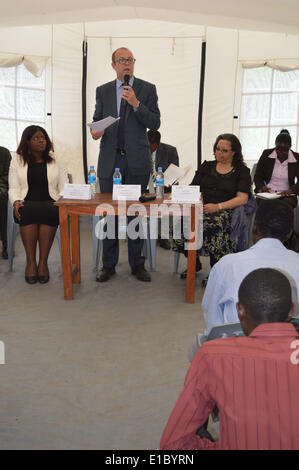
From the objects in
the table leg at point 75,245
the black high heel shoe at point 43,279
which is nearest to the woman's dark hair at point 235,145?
the table leg at point 75,245

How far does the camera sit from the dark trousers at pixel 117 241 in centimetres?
382

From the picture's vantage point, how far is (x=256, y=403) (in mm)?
1122

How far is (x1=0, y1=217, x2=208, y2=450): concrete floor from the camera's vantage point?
6.86ft

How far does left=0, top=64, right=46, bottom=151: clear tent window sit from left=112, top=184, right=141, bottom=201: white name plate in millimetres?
2857

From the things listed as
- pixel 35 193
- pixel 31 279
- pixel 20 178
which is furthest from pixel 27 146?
pixel 31 279

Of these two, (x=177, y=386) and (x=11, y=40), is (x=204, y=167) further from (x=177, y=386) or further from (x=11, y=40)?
(x=11, y=40)

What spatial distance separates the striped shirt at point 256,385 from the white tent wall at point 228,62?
4876 mm

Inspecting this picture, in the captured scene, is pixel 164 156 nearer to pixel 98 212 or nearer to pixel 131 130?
pixel 131 130

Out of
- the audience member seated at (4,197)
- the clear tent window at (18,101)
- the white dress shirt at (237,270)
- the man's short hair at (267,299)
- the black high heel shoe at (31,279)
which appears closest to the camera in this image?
the man's short hair at (267,299)

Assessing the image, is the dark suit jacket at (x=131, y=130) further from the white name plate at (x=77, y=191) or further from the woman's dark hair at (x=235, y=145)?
the woman's dark hair at (x=235, y=145)

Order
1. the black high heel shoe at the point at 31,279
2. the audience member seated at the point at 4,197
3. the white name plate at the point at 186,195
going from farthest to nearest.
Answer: the audience member seated at the point at 4,197
the black high heel shoe at the point at 31,279
the white name plate at the point at 186,195
